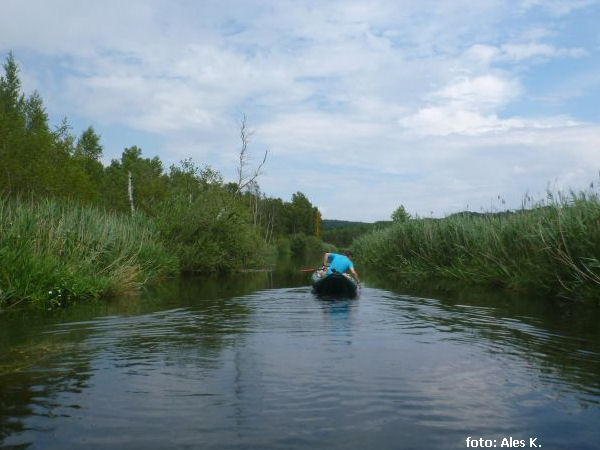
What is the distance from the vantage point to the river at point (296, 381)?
15.0 feet

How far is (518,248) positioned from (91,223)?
1237 cm

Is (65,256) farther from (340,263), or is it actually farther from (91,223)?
(340,263)

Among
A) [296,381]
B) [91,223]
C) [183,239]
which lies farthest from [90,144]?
[296,381]

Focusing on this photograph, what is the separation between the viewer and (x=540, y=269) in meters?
14.7

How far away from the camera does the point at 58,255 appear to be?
43.4ft

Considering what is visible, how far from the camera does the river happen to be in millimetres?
4586

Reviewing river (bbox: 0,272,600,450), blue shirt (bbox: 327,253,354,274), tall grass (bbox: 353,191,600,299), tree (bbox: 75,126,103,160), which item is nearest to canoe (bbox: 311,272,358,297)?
blue shirt (bbox: 327,253,354,274)

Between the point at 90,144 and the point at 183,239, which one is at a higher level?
the point at 90,144

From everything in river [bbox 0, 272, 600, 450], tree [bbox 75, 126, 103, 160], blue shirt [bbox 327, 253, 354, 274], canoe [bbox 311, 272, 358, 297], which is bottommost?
river [bbox 0, 272, 600, 450]

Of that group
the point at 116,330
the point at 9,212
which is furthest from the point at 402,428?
the point at 9,212

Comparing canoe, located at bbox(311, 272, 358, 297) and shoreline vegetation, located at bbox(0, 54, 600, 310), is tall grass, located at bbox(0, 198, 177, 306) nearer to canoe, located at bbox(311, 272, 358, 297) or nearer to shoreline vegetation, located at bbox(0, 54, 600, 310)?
shoreline vegetation, located at bbox(0, 54, 600, 310)

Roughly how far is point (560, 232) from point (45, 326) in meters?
11.1

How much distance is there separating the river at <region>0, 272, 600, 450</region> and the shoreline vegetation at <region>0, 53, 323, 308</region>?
168cm

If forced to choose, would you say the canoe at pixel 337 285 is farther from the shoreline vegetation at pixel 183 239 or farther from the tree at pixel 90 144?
the tree at pixel 90 144
